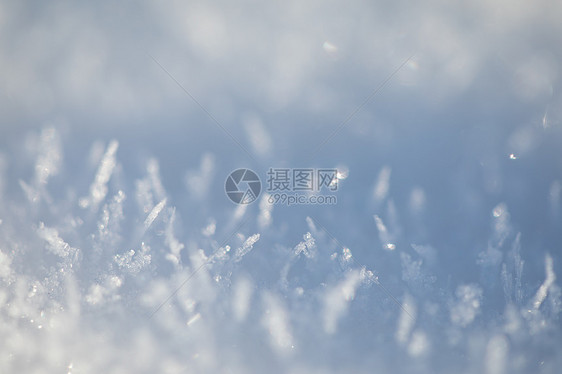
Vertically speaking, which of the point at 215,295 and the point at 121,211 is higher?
the point at 121,211

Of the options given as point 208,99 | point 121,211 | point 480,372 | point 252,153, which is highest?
point 208,99

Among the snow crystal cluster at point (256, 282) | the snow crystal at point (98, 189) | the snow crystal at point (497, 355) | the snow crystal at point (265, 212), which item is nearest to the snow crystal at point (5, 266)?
the snow crystal cluster at point (256, 282)

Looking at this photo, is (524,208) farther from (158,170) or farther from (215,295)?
(158,170)

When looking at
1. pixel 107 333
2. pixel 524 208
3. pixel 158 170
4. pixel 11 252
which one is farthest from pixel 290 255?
pixel 11 252

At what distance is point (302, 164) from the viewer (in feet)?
20.9

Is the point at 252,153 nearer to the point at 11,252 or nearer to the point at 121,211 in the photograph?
the point at 121,211

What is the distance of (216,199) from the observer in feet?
20.9

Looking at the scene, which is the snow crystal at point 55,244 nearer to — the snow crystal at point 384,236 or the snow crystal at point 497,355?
the snow crystal at point 384,236

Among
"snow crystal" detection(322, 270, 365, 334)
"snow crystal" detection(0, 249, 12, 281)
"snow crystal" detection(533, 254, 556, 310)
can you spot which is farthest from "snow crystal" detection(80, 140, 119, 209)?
"snow crystal" detection(533, 254, 556, 310)

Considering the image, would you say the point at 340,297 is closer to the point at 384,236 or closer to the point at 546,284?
the point at 384,236

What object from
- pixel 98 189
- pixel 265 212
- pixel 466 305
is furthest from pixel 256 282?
pixel 466 305

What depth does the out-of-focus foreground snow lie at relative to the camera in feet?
20.5

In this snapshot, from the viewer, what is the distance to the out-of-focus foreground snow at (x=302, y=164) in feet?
20.5

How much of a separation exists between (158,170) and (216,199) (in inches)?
31.5
